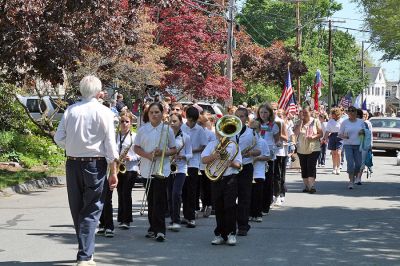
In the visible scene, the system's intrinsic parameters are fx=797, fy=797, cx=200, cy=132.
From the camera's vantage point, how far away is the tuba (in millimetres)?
9789

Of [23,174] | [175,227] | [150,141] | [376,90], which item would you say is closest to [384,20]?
[23,174]

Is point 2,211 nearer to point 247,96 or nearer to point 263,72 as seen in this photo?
point 263,72

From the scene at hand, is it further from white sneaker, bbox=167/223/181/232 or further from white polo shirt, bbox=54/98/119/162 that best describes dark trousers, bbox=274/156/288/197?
white polo shirt, bbox=54/98/119/162

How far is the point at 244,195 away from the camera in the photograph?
414 inches

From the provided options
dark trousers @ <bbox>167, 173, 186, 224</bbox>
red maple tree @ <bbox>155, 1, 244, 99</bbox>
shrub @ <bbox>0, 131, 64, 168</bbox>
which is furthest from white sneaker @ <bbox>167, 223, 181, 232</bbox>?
red maple tree @ <bbox>155, 1, 244, 99</bbox>

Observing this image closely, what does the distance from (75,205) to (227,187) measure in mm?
2295

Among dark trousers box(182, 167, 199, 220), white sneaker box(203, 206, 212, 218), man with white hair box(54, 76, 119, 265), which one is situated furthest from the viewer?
white sneaker box(203, 206, 212, 218)

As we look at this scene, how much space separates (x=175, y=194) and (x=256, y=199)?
1.48 m

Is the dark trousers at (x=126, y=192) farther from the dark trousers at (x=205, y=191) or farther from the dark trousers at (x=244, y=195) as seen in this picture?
the dark trousers at (x=205, y=191)

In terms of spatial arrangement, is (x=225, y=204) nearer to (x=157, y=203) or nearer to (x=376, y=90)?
(x=157, y=203)

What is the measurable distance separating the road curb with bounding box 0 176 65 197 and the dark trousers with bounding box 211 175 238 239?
644 centimetres

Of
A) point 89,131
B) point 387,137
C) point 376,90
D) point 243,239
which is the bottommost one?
point 243,239

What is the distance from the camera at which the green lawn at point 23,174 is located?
52.9ft

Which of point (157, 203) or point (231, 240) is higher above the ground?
point (157, 203)
